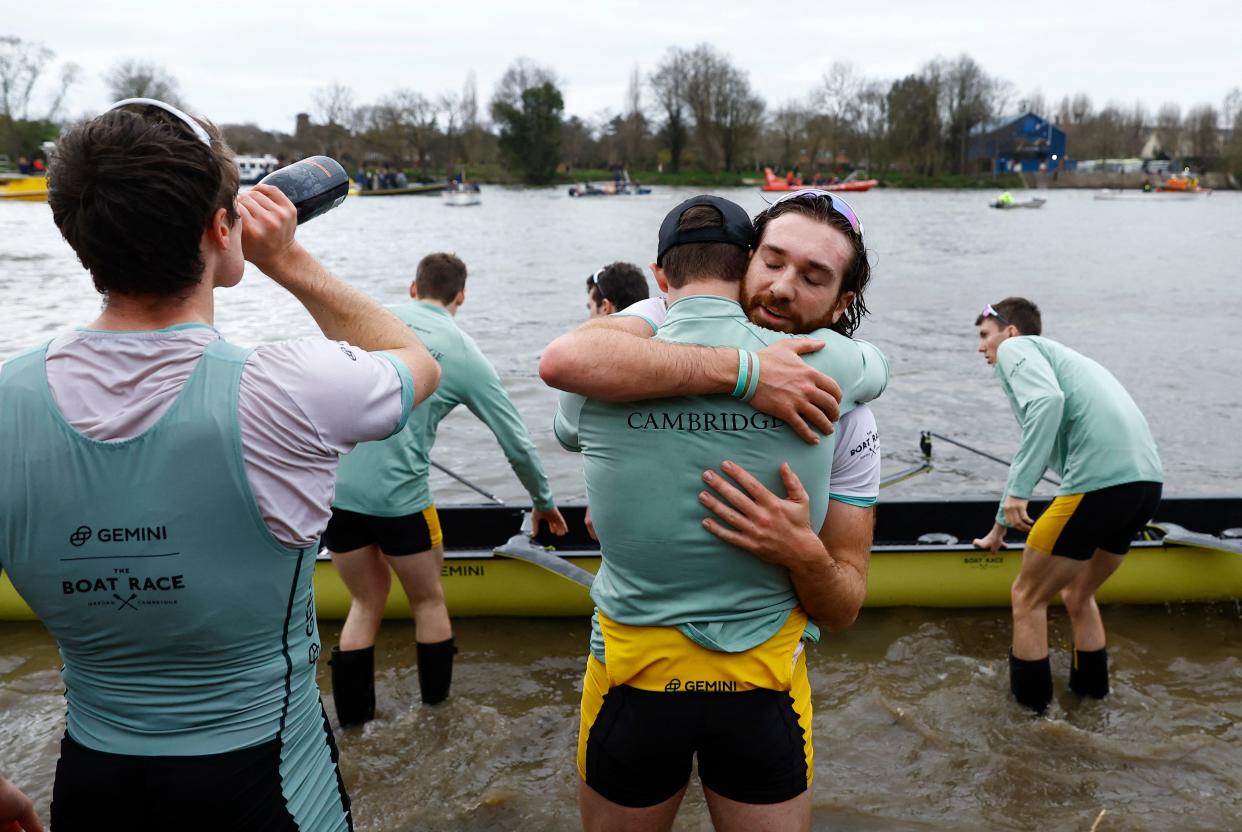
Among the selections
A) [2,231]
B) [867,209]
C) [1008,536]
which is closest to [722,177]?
[867,209]

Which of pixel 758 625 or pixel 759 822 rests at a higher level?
pixel 758 625

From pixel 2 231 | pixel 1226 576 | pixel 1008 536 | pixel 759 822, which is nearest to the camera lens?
pixel 759 822

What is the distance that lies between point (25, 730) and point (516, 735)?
A: 2531 millimetres

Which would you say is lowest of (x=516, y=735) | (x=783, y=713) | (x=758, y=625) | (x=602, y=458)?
(x=516, y=735)

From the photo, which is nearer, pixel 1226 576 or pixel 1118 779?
pixel 1118 779

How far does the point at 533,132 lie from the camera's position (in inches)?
3479

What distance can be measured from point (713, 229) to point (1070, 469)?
Answer: 127 inches

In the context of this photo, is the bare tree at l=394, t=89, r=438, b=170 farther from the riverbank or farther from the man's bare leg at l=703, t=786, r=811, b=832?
the man's bare leg at l=703, t=786, r=811, b=832

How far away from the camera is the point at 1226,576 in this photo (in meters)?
6.36

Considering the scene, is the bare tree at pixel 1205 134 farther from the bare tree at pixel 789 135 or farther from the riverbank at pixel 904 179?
the bare tree at pixel 789 135

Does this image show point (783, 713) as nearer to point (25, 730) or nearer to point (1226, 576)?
point (25, 730)

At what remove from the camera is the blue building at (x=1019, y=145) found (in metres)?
94.8

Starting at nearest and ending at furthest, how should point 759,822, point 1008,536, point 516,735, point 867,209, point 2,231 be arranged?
point 759,822 → point 516,735 → point 1008,536 → point 2,231 → point 867,209

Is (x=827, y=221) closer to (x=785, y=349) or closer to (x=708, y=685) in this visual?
(x=785, y=349)
